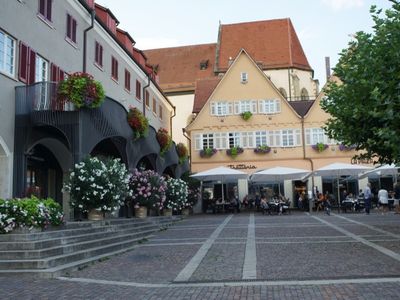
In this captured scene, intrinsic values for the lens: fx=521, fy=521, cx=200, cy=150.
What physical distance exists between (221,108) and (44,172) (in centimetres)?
2460

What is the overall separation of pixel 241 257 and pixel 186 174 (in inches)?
926

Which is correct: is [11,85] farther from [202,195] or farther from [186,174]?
[202,195]

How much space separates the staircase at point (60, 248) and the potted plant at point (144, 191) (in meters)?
5.28

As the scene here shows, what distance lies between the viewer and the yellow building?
4147 cm

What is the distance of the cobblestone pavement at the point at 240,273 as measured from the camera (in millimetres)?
8062

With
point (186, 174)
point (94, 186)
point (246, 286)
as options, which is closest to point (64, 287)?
point (246, 286)

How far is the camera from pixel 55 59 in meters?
19.1

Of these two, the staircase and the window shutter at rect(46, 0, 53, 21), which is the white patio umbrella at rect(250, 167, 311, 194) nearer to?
the staircase

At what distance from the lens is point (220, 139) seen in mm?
42562

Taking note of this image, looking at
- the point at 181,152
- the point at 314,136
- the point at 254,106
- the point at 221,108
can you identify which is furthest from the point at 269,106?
the point at 181,152

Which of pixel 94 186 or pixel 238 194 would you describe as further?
pixel 238 194

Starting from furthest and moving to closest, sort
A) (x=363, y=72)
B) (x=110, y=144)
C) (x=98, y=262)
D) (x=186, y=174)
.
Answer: (x=186, y=174)
(x=110, y=144)
(x=363, y=72)
(x=98, y=262)

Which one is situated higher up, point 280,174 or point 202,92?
point 202,92

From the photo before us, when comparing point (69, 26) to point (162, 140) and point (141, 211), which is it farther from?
point (162, 140)
